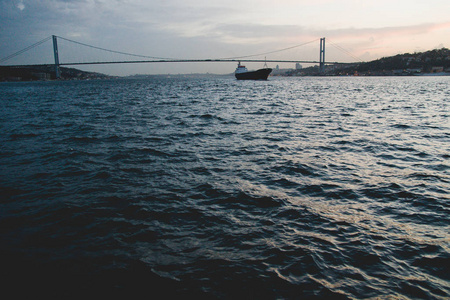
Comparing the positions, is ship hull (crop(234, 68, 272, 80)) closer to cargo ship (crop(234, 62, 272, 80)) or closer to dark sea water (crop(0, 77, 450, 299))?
cargo ship (crop(234, 62, 272, 80))

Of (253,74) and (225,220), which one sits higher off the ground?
(253,74)

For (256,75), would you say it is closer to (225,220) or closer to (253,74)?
(253,74)

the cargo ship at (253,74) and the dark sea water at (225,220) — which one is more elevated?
the cargo ship at (253,74)

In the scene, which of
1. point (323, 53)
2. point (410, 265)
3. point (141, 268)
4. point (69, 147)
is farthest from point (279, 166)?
point (323, 53)

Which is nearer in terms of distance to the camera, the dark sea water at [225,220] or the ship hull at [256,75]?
the dark sea water at [225,220]

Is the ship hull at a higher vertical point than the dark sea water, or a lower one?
higher

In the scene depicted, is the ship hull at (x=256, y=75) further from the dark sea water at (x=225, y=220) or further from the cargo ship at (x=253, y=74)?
the dark sea water at (x=225, y=220)

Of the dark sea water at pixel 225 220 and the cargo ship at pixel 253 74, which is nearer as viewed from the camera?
the dark sea water at pixel 225 220

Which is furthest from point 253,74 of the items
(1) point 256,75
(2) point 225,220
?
(2) point 225,220

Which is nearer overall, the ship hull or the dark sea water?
the dark sea water

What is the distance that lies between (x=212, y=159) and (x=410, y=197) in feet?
16.4

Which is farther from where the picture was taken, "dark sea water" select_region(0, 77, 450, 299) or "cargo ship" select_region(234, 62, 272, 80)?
"cargo ship" select_region(234, 62, 272, 80)

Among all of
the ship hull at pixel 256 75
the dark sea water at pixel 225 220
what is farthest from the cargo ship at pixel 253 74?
the dark sea water at pixel 225 220

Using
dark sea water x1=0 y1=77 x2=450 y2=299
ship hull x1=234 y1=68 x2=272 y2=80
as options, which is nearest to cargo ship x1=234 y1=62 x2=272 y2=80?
ship hull x1=234 y1=68 x2=272 y2=80
